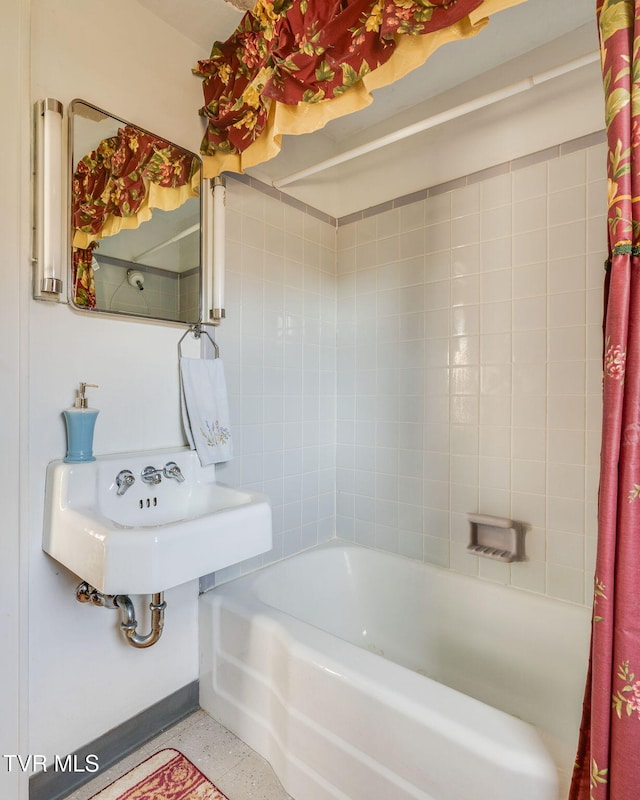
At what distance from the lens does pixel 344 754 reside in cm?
109

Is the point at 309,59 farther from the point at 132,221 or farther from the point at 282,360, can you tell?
the point at 282,360

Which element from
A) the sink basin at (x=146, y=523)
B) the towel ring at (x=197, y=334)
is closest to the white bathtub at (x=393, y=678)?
the sink basin at (x=146, y=523)

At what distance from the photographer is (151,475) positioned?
1.37 meters

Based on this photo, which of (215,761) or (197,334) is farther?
(197,334)

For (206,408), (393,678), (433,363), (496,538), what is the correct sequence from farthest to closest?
(433,363)
(496,538)
(206,408)
(393,678)

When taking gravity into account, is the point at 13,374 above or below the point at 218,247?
below

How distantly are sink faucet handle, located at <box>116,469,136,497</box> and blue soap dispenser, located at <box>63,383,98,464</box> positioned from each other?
0.10m

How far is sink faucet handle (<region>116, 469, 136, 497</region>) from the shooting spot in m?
1.28

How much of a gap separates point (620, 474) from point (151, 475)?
1.26 metres

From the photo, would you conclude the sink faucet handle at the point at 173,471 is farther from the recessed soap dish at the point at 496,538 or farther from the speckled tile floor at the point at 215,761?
the recessed soap dish at the point at 496,538

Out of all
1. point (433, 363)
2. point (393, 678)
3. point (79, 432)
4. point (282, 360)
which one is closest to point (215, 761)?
point (393, 678)

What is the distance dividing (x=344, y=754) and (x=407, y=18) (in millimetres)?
1869

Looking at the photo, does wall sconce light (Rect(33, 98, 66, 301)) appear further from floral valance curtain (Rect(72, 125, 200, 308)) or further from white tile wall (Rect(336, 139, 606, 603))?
white tile wall (Rect(336, 139, 606, 603))

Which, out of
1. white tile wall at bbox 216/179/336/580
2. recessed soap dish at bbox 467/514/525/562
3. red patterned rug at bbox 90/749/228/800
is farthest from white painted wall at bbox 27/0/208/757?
recessed soap dish at bbox 467/514/525/562
